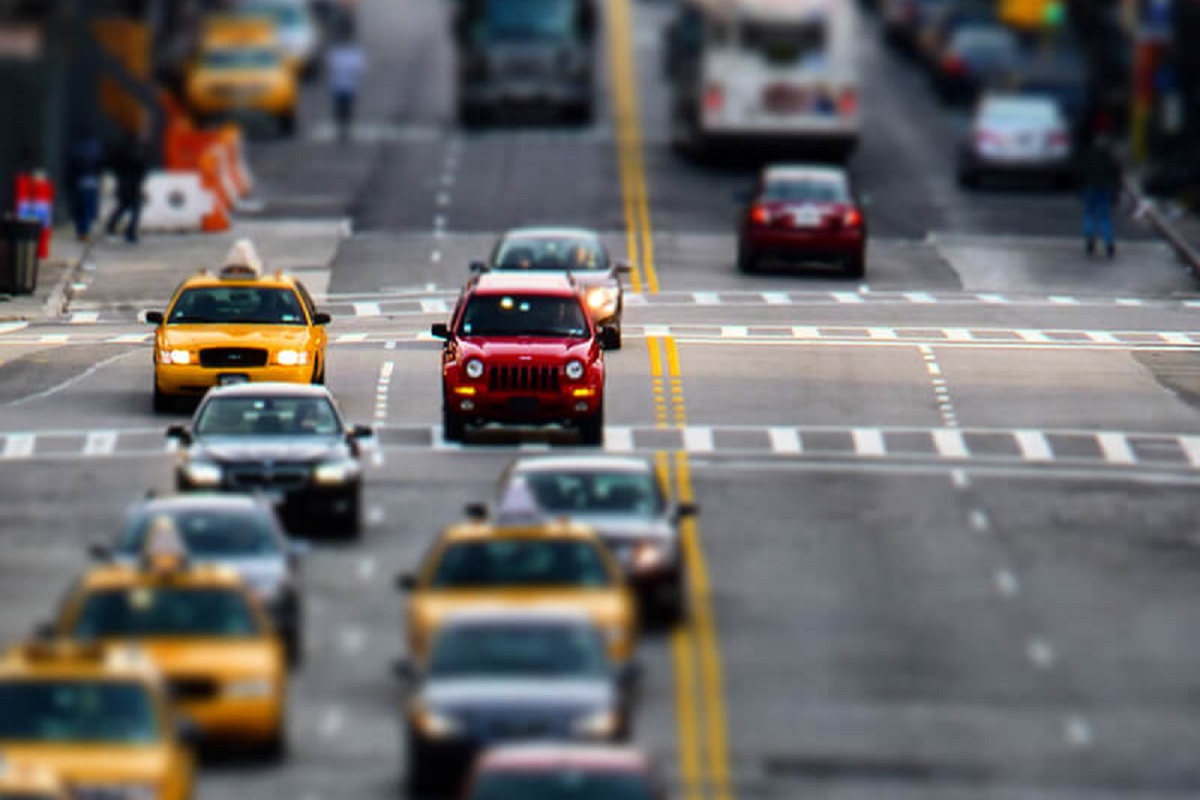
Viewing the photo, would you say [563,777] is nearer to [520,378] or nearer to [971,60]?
[520,378]

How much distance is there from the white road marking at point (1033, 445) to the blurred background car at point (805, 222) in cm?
1419

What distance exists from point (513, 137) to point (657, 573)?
4691cm

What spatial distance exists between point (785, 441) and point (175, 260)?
19167 millimetres

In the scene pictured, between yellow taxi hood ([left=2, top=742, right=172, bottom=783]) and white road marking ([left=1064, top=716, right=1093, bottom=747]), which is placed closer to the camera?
yellow taxi hood ([left=2, top=742, right=172, bottom=783])

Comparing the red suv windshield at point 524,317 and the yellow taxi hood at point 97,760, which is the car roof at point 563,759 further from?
the red suv windshield at point 524,317

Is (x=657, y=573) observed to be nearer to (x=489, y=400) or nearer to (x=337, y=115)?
(x=489, y=400)

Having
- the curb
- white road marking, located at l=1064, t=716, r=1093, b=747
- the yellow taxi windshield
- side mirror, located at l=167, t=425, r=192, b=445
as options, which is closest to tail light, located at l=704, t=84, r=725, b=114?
the curb

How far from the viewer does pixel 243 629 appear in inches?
876

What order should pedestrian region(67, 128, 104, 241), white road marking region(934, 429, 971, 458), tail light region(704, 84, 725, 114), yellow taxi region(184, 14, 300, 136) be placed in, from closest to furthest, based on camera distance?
white road marking region(934, 429, 971, 458) < pedestrian region(67, 128, 104, 241) < tail light region(704, 84, 725, 114) < yellow taxi region(184, 14, 300, 136)

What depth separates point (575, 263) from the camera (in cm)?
4375

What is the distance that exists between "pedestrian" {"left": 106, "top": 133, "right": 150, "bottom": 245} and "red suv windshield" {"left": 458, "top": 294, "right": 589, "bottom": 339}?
61.3ft

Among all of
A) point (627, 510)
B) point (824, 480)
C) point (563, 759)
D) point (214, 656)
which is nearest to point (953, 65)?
point (824, 480)

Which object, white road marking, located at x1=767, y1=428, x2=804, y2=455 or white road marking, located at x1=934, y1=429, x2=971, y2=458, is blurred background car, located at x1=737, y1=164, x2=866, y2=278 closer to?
white road marking, located at x1=934, y1=429, x2=971, y2=458

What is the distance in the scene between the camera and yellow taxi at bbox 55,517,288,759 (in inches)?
855
